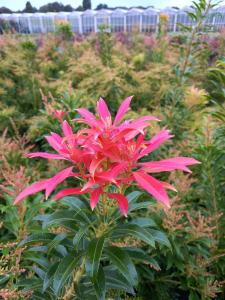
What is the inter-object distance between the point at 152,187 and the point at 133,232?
286mm

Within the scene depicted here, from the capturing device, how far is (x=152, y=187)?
855mm

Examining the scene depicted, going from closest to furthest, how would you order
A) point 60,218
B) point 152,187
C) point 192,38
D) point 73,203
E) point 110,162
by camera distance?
1. point 152,187
2. point 110,162
3. point 60,218
4. point 73,203
5. point 192,38

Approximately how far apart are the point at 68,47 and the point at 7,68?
1.54 meters

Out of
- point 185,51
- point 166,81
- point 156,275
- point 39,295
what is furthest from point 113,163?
point 166,81

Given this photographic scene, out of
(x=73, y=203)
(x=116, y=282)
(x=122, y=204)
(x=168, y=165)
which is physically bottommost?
(x=116, y=282)

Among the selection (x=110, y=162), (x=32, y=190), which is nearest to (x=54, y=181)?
(x=32, y=190)

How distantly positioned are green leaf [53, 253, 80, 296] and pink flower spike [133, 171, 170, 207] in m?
0.45

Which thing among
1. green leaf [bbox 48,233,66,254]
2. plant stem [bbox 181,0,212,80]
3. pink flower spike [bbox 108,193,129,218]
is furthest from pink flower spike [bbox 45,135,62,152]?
plant stem [bbox 181,0,212,80]

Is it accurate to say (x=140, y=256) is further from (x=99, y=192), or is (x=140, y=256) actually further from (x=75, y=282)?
(x=99, y=192)

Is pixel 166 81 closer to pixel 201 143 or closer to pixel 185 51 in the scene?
pixel 185 51

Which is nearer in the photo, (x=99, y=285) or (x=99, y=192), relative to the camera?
(x=99, y=192)

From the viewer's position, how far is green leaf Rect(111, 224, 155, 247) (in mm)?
1016

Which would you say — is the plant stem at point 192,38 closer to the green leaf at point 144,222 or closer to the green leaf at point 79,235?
the green leaf at point 144,222

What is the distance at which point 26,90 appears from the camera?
169 inches
